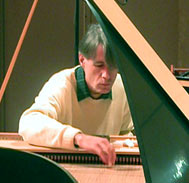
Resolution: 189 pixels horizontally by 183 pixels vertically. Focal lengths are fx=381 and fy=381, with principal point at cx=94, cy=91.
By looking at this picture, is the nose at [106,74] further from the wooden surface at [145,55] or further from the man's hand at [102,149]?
the wooden surface at [145,55]

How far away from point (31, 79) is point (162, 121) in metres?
3.31

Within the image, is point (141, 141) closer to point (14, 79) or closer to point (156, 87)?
point (156, 87)

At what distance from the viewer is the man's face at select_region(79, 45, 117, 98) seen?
1332mm

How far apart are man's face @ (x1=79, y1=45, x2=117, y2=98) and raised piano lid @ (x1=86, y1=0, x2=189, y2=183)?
0.80m

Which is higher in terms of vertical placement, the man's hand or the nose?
the nose

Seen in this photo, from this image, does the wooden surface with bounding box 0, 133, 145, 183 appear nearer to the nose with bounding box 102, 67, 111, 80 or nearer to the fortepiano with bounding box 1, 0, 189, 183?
the fortepiano with bounding box 1, 0, 189, 183

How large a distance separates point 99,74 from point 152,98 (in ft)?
2.88

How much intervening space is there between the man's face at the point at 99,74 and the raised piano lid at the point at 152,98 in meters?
0.80

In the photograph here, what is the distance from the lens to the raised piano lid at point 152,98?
0.48m

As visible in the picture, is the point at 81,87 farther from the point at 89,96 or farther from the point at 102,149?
the point at 102,149

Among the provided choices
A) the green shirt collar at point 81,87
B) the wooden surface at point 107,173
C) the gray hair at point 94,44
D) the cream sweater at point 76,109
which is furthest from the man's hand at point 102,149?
the green shirt collar at point 81,87

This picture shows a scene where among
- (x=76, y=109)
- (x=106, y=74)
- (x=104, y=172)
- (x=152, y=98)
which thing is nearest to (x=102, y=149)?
(x=104, y=172)

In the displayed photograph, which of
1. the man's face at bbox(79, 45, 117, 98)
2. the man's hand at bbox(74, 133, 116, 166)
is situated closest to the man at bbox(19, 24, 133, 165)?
the man's face at bbox(79, 45, 117, 98)

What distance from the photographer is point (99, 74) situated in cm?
137
